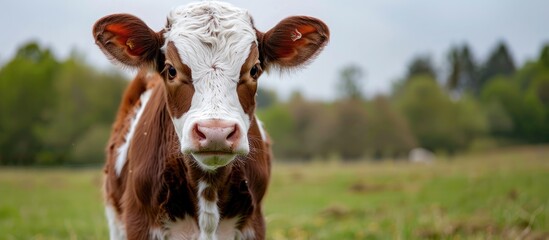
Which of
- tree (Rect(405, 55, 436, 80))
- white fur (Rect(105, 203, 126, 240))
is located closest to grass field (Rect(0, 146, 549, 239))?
white fur (Rect(105, 203, 126, 240))

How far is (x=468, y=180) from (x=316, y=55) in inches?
568

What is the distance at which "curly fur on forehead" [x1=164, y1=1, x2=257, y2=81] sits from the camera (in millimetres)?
4160

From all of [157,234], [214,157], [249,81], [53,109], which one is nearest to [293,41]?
[249,81]

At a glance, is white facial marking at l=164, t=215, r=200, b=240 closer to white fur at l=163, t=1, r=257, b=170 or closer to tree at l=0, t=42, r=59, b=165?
white fur at l=163, t=1, r=257, b=170

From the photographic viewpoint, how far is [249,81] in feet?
14.1

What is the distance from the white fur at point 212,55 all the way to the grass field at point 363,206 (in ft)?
9.33

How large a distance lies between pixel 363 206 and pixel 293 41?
11118 millimetres

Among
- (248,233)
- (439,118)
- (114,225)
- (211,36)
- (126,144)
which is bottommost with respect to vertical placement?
(439,118)

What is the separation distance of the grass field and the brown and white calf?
6.87ft

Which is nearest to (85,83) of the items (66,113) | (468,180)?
(66,113)

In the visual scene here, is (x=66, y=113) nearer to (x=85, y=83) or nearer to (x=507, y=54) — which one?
(x=85, y=83)

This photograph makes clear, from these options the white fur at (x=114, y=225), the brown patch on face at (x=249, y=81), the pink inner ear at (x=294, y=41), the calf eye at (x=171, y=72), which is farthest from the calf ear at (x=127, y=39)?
the white fur at (x=114, y=225)

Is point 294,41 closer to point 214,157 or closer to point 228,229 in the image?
point 214,157

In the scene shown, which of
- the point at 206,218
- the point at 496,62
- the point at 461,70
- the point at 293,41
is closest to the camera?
the point at 206,218
